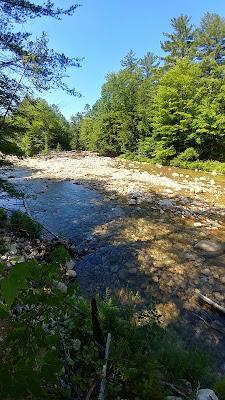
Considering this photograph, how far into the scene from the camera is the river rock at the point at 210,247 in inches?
290

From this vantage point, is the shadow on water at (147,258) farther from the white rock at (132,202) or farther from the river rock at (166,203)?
the river rock at (166,203)

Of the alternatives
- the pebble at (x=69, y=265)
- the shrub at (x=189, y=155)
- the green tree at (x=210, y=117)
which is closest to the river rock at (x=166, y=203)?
the pebble at (x=69, y=265)

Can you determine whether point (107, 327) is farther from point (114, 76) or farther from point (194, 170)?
point (114, 76)

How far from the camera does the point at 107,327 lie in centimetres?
369

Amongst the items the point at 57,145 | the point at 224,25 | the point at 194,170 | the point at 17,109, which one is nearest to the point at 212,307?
the point at 17,109

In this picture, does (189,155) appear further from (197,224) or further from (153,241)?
(153,241)

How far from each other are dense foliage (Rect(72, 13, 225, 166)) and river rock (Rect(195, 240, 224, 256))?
55.1ft

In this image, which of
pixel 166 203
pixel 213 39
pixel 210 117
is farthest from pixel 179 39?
pixel 166 203

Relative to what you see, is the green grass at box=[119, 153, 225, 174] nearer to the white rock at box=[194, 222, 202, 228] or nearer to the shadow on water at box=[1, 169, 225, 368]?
the shadow on water at box=[1, 169, 225, 368]

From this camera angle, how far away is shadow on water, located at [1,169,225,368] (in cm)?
489

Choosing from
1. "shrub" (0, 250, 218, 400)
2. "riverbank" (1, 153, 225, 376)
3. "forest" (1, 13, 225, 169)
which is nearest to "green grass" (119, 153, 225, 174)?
"forest" (1, 13, 225, 169)

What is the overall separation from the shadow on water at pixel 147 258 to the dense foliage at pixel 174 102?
14.9 metres

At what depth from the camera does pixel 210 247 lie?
24.8ft

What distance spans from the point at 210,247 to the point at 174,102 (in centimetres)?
1980
